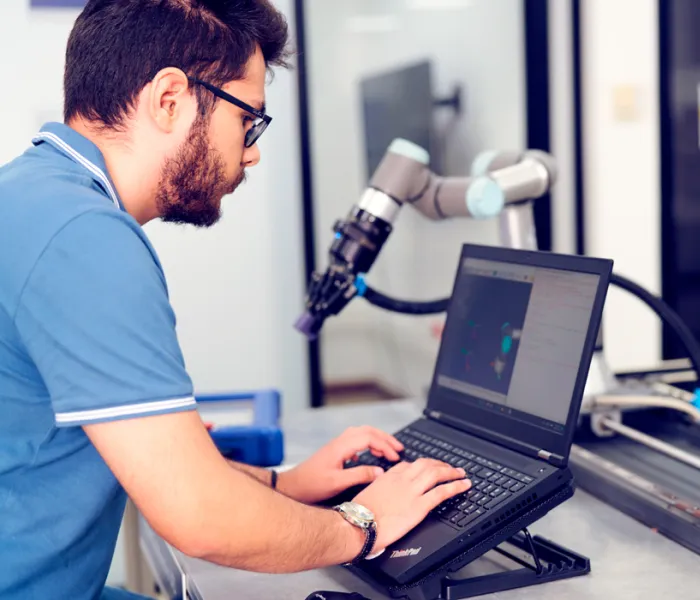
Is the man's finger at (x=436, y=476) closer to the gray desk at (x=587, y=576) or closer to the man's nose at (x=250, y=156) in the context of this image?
the gray desk at (x=587, y=576)

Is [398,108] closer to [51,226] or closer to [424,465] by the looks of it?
[424,465]

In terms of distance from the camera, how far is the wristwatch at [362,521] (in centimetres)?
97

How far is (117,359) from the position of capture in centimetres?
81

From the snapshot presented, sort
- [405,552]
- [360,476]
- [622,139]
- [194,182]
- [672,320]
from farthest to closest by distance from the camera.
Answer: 1. [622,139]
2. [672,320]
3. [360,476]
4. [194,182]
5. [405,552]

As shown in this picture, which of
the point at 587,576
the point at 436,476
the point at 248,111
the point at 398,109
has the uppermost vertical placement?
the point at 398,109

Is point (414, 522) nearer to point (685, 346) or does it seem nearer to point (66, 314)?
point (66, 314)

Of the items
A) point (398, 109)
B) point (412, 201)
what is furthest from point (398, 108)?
point (412, 201)

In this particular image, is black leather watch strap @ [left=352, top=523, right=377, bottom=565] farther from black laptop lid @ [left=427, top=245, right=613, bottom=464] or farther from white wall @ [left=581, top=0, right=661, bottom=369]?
white wall @ [left=581, top=0, right=661, bottom=369]

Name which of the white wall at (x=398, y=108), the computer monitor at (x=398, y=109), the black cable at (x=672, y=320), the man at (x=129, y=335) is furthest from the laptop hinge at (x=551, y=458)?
the computer monitor at (x=398, y=109)

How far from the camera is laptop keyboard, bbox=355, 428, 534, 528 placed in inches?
39.3

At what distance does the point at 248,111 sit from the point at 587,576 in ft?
2.17

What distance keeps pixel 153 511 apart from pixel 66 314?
0.20 m

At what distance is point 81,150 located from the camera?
101 cm

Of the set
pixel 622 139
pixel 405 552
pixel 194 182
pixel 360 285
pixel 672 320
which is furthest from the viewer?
pixel 622 139
